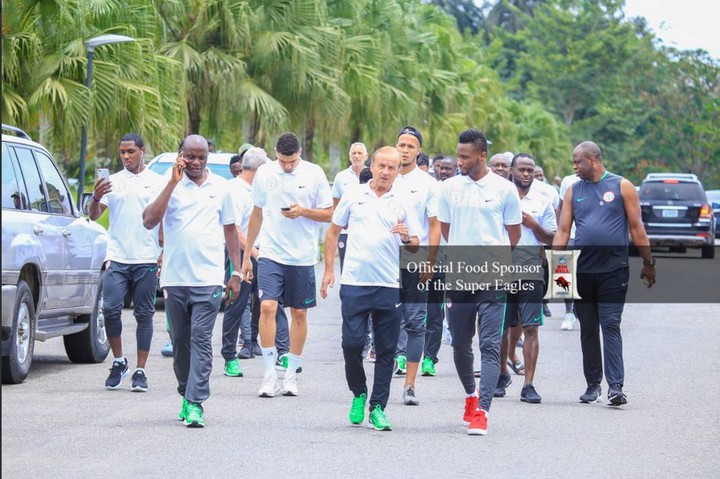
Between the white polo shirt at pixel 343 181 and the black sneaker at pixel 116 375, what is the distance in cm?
332

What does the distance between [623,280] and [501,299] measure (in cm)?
157

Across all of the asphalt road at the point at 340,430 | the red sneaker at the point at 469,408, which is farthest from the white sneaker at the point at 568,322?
the red sneaker at the point at 469,408

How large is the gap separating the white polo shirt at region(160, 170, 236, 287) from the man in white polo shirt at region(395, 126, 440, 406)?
1.39m

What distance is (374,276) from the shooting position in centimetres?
939

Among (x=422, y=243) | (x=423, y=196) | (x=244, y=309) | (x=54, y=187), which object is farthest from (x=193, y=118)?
(x=423, y=196)

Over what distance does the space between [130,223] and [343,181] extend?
11.6 ft

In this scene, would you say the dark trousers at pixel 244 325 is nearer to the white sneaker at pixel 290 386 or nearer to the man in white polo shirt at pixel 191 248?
the white sneaker at pixel 290 386

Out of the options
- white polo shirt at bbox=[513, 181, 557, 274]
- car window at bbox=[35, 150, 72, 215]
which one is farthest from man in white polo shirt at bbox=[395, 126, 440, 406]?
car window at bbox=[35, 150, 72, 215]

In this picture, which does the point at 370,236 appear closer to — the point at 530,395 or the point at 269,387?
the point at 269,387

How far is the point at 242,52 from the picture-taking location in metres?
31.3

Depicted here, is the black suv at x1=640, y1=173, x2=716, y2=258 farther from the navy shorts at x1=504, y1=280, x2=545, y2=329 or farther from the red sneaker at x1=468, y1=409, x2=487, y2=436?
the red sneaker at x1=468, y1=409, x2=487, y2=436

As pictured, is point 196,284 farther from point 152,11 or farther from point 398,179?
point 152,11

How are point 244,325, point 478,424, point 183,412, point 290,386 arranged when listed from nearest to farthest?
1. point 478,424
2. point 183,412
3. point 290,386
4. point 244,325

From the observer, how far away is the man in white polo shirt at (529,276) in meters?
10.9
